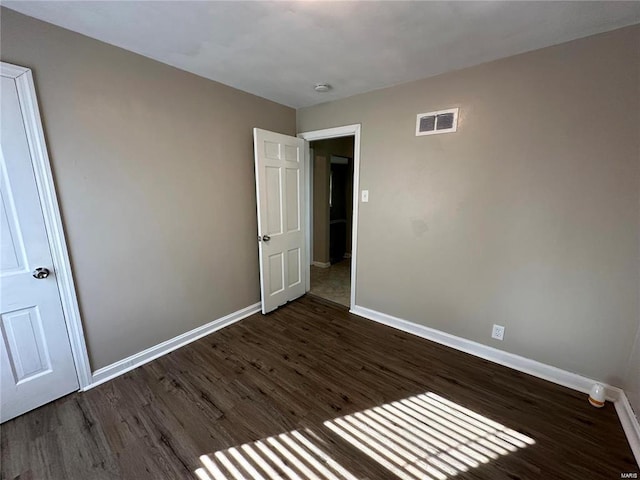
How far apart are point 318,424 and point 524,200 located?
2.16 metres

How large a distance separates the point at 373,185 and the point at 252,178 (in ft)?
4.29

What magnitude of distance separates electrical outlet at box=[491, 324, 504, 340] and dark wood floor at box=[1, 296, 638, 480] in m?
0.24

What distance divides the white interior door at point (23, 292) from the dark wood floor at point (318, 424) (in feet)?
0.60

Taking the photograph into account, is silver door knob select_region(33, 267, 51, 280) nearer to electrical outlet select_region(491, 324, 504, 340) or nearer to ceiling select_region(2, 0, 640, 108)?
ceiling select_region(2, 0, 640, 108)

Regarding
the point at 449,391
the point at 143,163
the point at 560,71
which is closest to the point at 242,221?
the point at 143,163

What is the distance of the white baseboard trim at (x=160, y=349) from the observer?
→ 1.94 meters

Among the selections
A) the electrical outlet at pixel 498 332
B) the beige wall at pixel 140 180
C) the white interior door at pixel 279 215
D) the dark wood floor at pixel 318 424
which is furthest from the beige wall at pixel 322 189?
the electrical outlet at pixel 498 332

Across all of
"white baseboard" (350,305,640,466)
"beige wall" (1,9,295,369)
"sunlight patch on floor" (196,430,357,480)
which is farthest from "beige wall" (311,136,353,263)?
"sunlight patch on floor" (196,430,357,480)

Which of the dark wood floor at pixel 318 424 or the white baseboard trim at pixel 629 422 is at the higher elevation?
the white baseboard trim at pixel 629 422

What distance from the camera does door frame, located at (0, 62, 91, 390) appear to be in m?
1.47

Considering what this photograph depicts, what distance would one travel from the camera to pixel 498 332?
2.17m

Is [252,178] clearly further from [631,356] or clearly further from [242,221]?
[631,356]

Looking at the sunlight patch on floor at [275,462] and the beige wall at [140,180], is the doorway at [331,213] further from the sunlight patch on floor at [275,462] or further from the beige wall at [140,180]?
the sunlight patch on floor at [275,462]

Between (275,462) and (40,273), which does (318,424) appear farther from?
(40,273)
